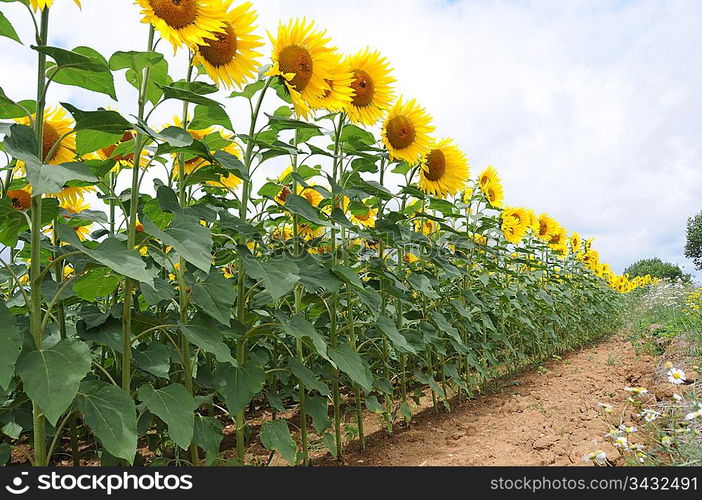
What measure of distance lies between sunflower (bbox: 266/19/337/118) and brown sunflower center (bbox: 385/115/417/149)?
924 millimetres

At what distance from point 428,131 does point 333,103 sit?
1.13m

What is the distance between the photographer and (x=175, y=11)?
6.50 feet

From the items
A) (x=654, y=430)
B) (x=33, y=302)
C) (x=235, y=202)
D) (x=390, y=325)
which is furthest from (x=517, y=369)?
(x=33, y=302)

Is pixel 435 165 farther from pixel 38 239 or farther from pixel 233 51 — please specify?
pixel 38 239

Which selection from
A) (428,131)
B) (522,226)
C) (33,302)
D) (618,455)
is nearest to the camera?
(33,302)

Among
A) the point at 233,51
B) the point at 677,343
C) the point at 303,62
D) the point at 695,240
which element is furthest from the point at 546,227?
the point at 695,240

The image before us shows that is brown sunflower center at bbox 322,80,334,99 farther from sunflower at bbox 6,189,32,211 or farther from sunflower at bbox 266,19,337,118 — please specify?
sunflower at bbox 6,189,32,211

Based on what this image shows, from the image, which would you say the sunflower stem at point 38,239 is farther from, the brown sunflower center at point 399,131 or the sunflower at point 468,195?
the sunflower at point 468,195

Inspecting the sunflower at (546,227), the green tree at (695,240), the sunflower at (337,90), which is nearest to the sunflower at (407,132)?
the sunflower at (337,90)

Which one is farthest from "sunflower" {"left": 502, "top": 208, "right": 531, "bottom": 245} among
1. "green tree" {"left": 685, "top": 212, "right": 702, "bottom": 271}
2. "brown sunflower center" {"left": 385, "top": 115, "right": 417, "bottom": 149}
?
"green tree" {"left": 685, "top": 212, "right": 702, "bottom": 271}

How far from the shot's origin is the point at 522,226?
610 cm

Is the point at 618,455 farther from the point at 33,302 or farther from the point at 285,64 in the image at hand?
the point at 33,302

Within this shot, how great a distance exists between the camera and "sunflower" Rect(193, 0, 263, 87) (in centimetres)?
227

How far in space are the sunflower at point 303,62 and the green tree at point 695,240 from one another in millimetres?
39681
